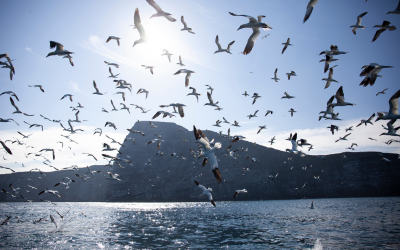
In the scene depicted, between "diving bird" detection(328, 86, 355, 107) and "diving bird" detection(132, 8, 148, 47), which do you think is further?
"diving bird" detection(328, 86, 355, 107)

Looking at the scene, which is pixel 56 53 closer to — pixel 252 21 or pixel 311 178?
pixel 252 21

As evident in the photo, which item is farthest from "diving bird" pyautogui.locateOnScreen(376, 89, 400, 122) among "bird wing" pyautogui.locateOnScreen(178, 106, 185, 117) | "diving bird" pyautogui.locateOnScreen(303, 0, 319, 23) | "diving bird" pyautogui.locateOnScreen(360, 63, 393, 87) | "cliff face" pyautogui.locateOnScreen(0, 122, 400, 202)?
"cliff face" pyautogui.locateOnScreen(0, 122, 400, 202)

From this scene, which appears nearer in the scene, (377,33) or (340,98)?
(377,33)

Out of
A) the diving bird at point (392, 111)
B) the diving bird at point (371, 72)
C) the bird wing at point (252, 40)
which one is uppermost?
the bird wing at point (252, 40)

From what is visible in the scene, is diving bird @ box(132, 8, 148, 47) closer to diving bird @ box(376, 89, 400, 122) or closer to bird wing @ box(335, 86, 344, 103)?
bird wing @ box(335, 86, 344, 103)

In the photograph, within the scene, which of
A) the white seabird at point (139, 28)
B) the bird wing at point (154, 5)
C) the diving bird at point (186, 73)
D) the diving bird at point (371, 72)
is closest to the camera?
the bird wing at point (154, 5)

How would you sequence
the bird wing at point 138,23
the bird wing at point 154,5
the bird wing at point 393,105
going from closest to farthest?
the bird wing at point 154,5
the bird wing at point 138,23
the bird wing at point 393,105

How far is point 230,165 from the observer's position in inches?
4921

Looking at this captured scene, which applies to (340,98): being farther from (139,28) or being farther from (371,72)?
(139,28)

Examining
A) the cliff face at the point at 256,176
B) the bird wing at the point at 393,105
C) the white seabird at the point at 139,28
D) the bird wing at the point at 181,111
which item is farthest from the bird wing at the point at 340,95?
the cliff face at the point at 256,176

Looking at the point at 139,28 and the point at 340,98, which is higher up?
the point at 139,28

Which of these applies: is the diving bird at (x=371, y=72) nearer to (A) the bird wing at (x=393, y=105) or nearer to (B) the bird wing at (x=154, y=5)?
(A) the bird wing at (x=393, y=105)

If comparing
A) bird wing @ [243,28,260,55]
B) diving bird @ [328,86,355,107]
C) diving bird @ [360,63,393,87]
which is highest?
bird wing @ [243,28,260,55]

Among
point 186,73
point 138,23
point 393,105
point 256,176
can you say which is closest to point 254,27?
point 138,23
